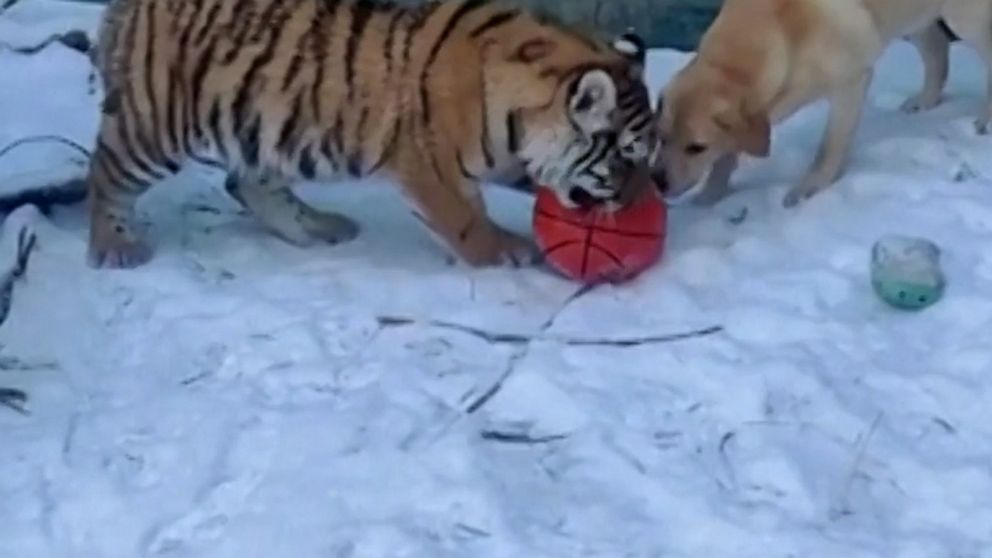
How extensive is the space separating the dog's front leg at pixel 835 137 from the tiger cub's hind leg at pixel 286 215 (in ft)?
4.04

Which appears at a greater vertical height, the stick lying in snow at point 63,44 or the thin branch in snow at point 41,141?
the stick lying in snow at point 63,44

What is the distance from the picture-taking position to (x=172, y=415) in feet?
14.6

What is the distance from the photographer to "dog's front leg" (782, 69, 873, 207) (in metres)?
5.38

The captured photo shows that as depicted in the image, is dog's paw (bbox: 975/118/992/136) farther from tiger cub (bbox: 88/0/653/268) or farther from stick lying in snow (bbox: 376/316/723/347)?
stick lying in snow (bbox: 376/316/723/347)

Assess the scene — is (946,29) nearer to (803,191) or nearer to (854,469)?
(803,191)

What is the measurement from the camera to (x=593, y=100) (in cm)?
477

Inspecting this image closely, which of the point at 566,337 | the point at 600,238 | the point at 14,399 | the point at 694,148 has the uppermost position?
the point at 694,148

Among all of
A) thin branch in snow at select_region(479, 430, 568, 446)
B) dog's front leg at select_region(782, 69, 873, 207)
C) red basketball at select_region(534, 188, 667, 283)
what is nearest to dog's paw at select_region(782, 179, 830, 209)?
dog's front leg at select_region(782, 69, 873, 207)

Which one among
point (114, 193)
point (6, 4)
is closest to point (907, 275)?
point (114, 193)

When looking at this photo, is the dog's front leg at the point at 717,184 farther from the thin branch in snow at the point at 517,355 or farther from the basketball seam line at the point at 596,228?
the thin branch in snow at the point at 517,355

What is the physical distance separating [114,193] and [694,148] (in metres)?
1.52

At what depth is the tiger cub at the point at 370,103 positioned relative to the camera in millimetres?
4891

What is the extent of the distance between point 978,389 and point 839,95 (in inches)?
45.5

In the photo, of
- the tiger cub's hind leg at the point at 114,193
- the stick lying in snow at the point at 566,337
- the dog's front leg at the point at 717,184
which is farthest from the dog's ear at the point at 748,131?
the tiger cub's hind leg at the point at 114,193
